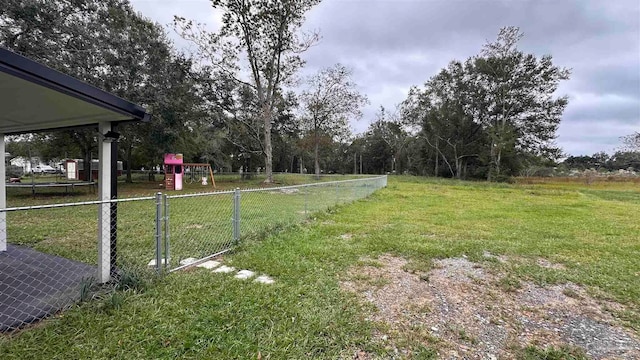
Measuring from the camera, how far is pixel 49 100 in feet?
8.66

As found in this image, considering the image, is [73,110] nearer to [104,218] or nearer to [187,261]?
[104,218]

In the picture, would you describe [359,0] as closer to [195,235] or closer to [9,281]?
[195,235]

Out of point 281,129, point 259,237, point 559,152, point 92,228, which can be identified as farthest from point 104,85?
point 559,152

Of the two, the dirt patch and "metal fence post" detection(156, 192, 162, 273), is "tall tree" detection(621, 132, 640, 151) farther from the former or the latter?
"metal fence post" detection(156, 192, 162, 273)

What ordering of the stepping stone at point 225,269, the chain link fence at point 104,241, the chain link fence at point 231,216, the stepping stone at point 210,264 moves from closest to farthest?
1. the chain link fence at point 104,241
2. the stepping stone at point 225,269
3. the stepping stone at point 210,264
4. the chain link fence at point 231,216

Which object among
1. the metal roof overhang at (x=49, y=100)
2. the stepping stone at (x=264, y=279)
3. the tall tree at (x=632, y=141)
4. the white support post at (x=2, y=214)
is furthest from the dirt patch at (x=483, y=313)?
the tall tree at (x=632, y=141)

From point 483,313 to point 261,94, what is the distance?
17169 millimetres

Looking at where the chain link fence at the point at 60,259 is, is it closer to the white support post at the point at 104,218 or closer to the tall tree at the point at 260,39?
the white support post at the point at 104,218

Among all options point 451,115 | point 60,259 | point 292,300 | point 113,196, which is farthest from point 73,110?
point 451,115

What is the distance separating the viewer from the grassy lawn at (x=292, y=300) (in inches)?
81.2

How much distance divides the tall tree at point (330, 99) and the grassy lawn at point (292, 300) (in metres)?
18.8

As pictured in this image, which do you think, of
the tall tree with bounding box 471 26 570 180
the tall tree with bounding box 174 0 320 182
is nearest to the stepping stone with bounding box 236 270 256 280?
the tall tree with bounding box 174 0 320 182

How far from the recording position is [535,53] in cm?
2442

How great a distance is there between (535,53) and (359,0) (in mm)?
22252
